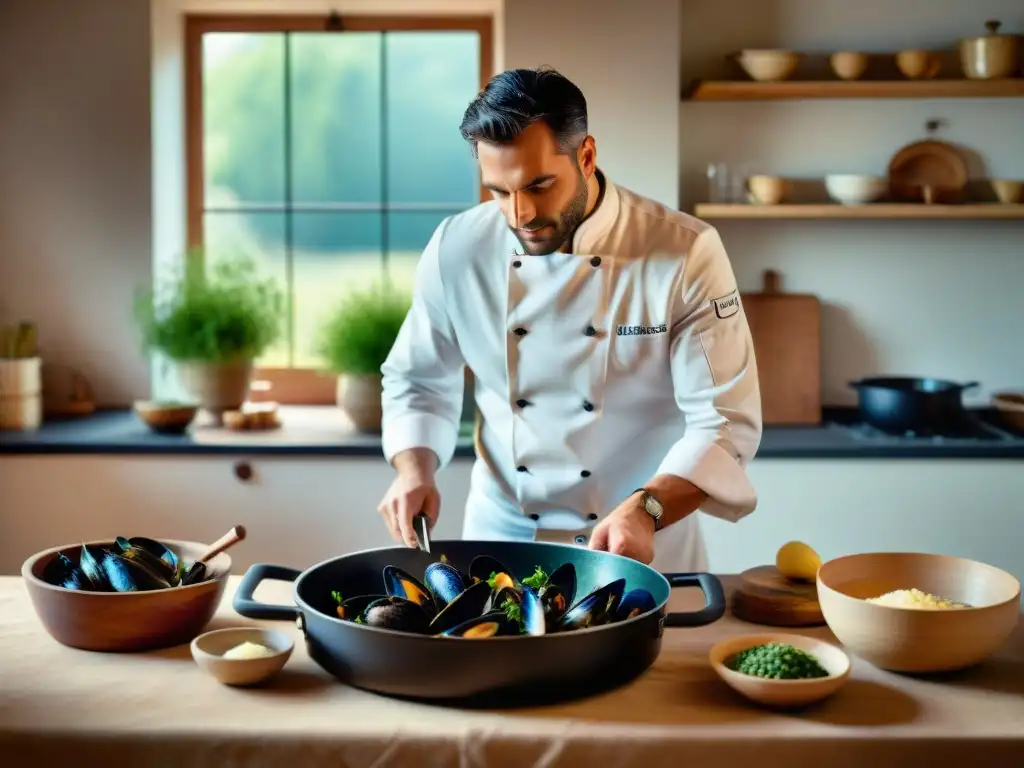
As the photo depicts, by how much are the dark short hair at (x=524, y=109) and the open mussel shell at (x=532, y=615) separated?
0.74 meters

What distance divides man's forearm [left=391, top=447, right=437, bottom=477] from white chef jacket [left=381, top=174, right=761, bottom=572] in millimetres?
22

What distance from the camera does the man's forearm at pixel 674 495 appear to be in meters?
1.97

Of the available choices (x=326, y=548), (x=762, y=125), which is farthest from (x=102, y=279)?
(x=762, y=125)

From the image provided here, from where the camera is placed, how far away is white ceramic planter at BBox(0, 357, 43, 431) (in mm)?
3545

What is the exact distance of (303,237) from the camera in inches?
159

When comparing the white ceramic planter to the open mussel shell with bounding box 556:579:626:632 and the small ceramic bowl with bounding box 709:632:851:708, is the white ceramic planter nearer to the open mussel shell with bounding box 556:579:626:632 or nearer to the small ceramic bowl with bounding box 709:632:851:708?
the open mussel shell with bounding box 556:579:626:632

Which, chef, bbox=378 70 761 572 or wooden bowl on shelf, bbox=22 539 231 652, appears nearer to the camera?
wooden bowl on shelf, bbox=22 539 231 652

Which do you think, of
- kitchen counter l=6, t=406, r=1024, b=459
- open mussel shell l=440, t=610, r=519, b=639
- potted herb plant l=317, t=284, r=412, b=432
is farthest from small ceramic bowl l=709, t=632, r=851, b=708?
potted herb plant l=317, t=284, r=412, b=432

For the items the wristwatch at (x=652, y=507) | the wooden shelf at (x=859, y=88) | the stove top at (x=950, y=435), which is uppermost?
the wooden shelf at (x=859, y=88)

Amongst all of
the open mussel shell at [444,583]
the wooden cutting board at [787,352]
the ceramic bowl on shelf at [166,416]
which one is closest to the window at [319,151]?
the ceramic bowl on shelf at [166,416]

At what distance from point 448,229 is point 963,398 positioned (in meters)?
2.18

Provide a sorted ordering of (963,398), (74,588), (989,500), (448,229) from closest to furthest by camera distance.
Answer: (74,588) < (448,229) < (989,500) < (963,398)

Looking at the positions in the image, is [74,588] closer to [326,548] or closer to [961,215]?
[326,548]

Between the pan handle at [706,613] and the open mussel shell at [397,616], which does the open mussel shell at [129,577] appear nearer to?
the open mussel shell at [397,616]
